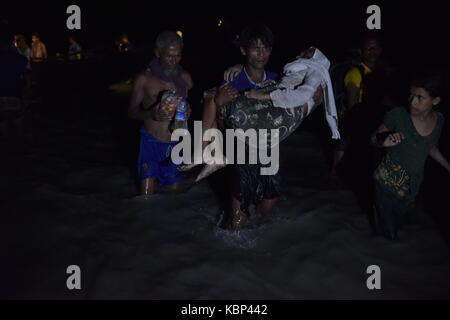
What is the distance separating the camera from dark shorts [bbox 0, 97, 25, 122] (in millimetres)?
6102

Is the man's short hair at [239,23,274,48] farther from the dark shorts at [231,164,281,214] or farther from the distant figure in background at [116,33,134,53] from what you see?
the distant figure in background at [116,33,134,53]

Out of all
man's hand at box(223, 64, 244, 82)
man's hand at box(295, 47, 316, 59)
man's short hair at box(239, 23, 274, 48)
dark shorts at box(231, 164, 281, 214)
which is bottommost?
dark shorts at box(231, 164, 281, 214)

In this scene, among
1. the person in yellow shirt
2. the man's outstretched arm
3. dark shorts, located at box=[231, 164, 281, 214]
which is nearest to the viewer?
dark shorts, located at box=[231, 164, 281, 214]

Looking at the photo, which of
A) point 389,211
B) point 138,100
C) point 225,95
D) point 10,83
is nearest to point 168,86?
point 138,100

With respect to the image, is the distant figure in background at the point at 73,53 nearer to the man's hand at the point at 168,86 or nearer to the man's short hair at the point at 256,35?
the man's hand at the point at 168,86

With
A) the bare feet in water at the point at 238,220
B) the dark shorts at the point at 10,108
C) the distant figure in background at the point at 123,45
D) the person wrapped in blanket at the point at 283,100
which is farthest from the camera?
the distant figure in background at the point at 123,45

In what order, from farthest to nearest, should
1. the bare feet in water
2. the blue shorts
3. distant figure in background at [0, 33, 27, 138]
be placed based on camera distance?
distant figure in background at [0, 33, 27, 138]
the blue shorts
the bare feet in water

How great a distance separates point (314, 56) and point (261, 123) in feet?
2.52

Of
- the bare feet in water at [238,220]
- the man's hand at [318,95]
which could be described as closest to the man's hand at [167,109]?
the bare feet in water at [238,220]

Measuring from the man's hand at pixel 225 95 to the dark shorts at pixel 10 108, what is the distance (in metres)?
4.53

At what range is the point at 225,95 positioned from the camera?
10.4ft

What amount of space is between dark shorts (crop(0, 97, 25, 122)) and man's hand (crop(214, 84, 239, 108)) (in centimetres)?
453

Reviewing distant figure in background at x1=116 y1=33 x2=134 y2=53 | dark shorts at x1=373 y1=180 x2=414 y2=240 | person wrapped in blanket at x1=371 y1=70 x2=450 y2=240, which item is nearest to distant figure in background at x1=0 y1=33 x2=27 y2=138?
person wrapped in blanket at x1=371 y1=70 x2=450 y2=240

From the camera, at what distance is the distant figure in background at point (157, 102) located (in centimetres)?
381
